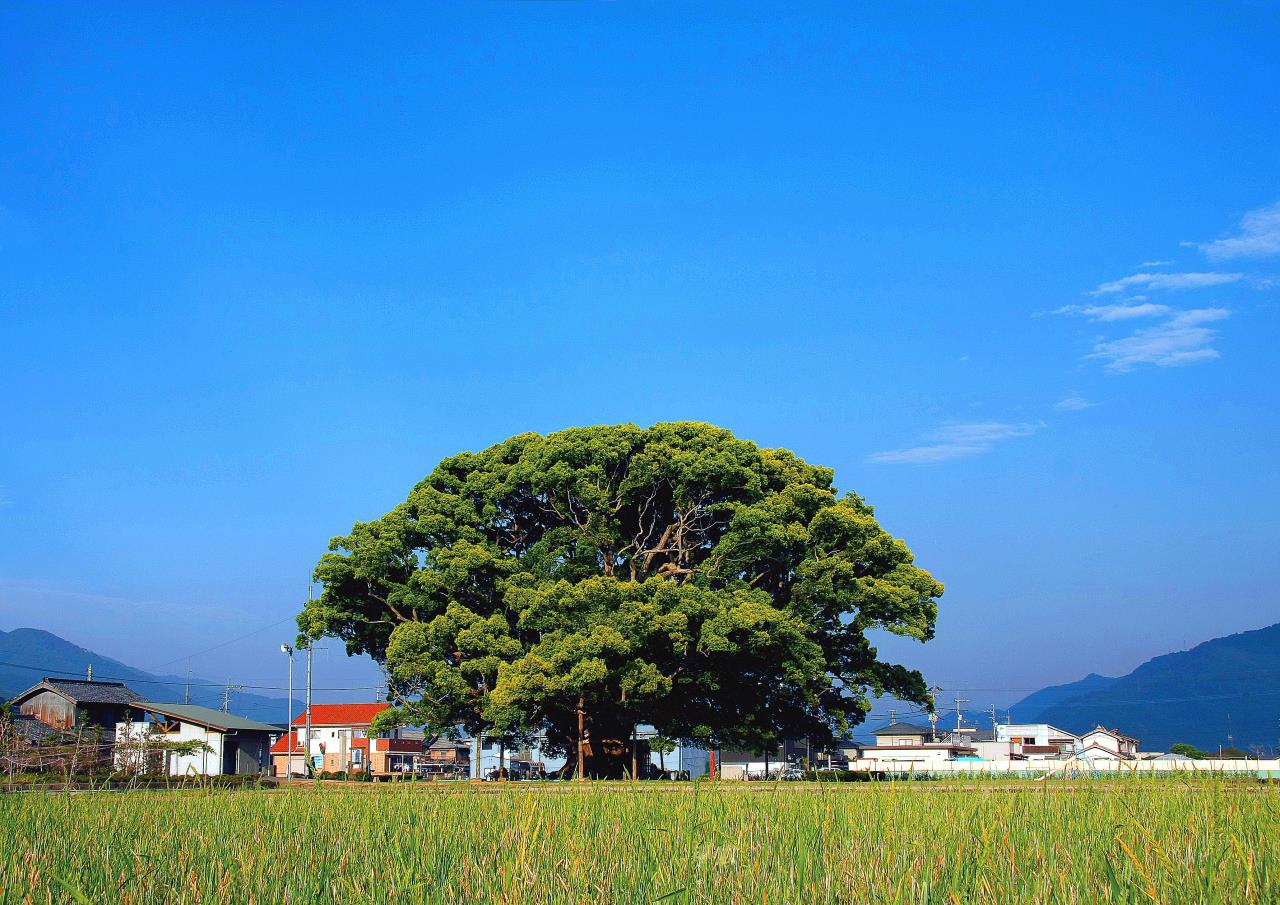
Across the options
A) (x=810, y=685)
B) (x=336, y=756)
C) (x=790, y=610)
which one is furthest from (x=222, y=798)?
(x=336, y=756)

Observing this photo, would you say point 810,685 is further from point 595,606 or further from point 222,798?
point 222,798

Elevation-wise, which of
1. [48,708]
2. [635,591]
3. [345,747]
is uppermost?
[635,591]

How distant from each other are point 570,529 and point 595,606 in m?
3.54

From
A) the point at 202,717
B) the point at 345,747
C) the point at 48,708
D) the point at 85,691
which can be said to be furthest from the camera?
the point at 345,747

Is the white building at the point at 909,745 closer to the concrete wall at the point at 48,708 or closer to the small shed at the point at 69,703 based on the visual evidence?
the small shed at the point at 69,703

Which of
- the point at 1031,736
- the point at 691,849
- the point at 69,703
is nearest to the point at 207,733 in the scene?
the point at 69,703

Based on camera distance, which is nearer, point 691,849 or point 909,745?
point 691,849

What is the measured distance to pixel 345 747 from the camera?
207 ft

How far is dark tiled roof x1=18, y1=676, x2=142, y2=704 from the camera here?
127 feet

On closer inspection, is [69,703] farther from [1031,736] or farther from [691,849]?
[1031,736]

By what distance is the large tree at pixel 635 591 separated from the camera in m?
26.9

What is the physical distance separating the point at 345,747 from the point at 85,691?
994 inches

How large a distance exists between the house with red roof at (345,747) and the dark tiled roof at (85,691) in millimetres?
18183

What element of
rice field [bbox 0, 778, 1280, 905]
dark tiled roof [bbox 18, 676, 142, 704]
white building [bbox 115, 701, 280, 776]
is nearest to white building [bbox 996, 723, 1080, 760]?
white building [bbox 115, 701, 280, 776]
